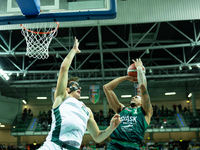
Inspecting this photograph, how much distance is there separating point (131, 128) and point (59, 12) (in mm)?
2815

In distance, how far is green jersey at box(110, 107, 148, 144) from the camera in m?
4.91

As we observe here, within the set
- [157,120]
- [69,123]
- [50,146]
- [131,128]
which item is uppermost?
[69,123]

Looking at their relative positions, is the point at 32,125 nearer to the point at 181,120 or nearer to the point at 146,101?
the point at 181,120

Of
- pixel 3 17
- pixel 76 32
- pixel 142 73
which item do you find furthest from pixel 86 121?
pixel 76 32

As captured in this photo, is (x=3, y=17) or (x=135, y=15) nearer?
(x=3, y=17)

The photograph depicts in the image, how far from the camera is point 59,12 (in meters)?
5.67

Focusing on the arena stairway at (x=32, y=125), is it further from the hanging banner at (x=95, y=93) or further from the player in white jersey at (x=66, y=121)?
the player in white jersey at (x=66, y=121)

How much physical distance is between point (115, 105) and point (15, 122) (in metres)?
27.5

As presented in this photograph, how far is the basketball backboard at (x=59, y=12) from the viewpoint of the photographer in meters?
5.55

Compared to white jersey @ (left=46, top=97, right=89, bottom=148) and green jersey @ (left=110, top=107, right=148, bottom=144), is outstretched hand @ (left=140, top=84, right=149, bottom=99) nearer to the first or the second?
green jersey @ (left=110, top=107, right=148, bottom=144)

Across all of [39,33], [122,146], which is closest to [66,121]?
[122,146]

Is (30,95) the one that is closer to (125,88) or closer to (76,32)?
(125,88)

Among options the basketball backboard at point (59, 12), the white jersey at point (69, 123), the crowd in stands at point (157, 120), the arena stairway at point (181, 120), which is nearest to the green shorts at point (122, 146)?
the white jersey at point (69, 123)

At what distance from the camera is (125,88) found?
32.0 meters
